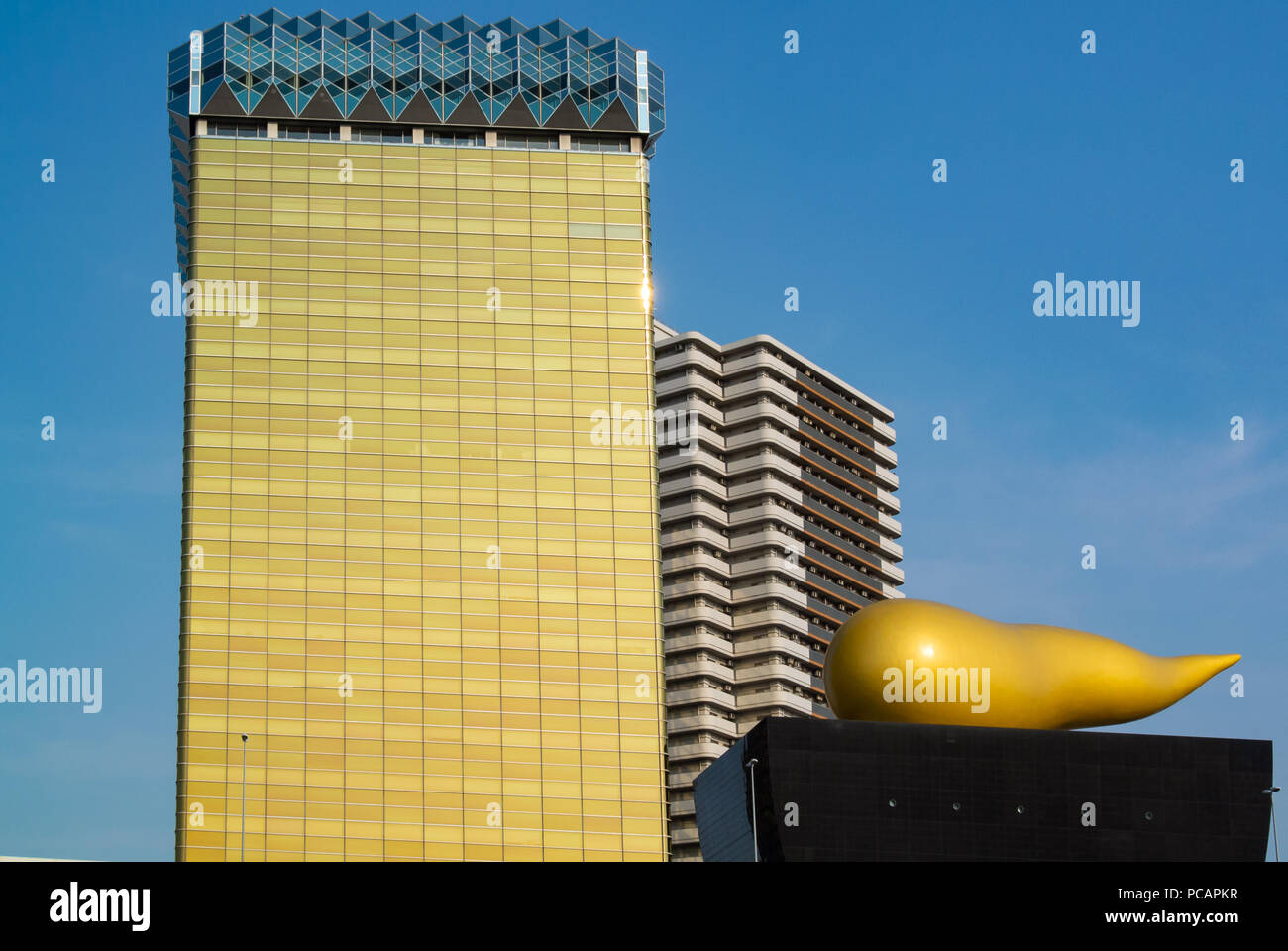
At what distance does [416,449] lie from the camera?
103 meters

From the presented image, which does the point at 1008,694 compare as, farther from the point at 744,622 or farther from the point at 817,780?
the point at 744,622

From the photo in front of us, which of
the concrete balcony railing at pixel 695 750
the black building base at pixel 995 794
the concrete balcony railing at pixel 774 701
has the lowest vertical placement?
the black building base at pixel 995 794

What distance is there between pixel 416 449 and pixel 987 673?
210ft

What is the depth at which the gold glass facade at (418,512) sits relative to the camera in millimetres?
96062

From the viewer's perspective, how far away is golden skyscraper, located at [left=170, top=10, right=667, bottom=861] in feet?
316

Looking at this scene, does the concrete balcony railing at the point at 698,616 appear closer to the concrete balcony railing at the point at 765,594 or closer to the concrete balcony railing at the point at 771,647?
the concrete balcony railing at the point at 771,647

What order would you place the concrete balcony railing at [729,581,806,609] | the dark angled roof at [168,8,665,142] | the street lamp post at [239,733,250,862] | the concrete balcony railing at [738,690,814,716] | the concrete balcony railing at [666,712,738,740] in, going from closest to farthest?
the street lamp post at [239,733,250,862], the dark angled roof at [168,8,665,142], the concrete balcony railing at [666,712,738,740], the concrete balcony railing at [738,690,814,716], the concrete balcony railing at [729,581,806,609]

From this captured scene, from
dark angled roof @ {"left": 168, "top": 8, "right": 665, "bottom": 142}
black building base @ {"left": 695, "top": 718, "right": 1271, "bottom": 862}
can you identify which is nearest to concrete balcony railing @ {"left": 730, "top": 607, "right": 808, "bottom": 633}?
dark angled roof @ {"left": 168, "top": 8, "right": 665, "bottom": 142}

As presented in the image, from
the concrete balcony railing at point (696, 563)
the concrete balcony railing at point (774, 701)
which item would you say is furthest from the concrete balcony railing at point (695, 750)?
the concrete balcony railing at point (696, 563)

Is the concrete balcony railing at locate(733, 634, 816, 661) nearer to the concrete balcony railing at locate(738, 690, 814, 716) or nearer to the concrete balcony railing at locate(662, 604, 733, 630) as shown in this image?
the concrete balcony railing at locate(662, 604, 733, 630)

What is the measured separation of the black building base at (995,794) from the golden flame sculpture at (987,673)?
0.56 meters

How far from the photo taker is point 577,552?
4043 inches

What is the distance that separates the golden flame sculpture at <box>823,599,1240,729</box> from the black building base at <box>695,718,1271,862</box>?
56 cm

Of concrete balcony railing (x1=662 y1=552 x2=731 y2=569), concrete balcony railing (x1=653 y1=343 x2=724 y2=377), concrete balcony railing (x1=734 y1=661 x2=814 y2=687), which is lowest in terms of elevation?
concrete balcony railing (x1=734 y1=661 x2=814 y2=687)
